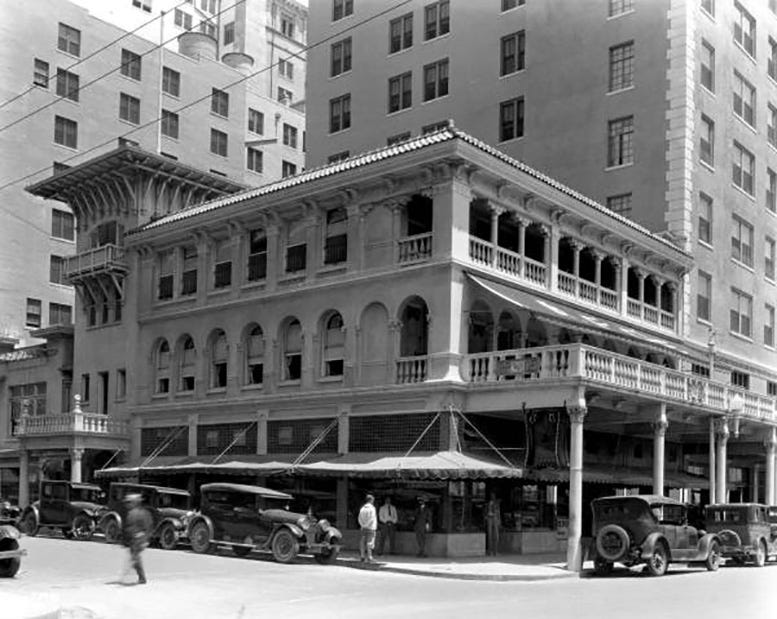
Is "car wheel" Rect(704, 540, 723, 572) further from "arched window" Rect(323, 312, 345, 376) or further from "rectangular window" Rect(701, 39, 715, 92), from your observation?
"rectangular window" Rect(701, 39, 715, 92)

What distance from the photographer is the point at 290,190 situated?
1396 inches

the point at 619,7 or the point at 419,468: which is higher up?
the point at 619,7

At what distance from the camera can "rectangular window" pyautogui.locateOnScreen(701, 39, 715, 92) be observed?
44.8m

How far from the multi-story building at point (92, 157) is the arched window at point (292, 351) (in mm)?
9867

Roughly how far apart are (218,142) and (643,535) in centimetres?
5511

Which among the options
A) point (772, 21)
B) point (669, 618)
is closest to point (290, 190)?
point (669, 618)

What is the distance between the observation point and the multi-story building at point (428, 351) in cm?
3038

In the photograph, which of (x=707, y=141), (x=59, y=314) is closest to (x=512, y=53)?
(x=707, y=141)

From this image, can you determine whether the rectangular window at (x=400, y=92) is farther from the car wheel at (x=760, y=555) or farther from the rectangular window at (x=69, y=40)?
the car wheel at (x=760, y=555)

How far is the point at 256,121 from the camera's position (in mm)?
80625

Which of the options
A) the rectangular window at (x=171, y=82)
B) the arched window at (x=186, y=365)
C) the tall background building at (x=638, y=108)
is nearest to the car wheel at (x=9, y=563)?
the arched window at (x=186, y=365)

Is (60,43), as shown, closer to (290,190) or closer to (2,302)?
(2,302)

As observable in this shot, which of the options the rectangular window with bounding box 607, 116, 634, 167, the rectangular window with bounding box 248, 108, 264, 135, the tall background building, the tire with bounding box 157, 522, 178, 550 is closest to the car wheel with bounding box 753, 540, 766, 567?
the tall background building

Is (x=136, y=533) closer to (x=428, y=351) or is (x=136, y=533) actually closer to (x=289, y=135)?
(x=428, y=351)
